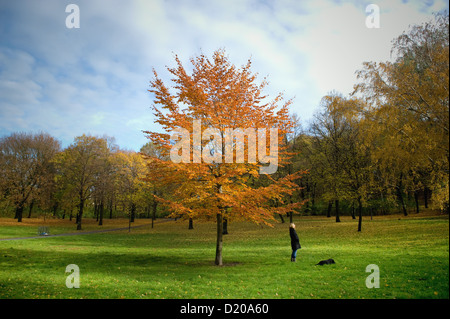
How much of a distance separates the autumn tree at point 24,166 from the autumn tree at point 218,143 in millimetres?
37406

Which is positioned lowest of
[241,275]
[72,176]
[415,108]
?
[241,275]

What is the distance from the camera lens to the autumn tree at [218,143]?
1073 cm

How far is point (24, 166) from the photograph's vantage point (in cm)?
3847

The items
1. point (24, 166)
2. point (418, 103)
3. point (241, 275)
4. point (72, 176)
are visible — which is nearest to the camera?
point (418, 103)

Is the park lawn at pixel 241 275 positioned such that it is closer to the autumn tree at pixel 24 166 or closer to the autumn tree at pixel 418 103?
the autumn tree at pixel 418 103

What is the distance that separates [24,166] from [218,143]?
39.8 meters

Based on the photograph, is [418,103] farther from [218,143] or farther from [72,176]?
[72,176]

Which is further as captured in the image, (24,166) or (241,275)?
(24,166)

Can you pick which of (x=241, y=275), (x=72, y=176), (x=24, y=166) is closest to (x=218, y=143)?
(x=241, y=275)

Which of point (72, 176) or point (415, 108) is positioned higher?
point (415, 108)

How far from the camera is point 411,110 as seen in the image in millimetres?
7582

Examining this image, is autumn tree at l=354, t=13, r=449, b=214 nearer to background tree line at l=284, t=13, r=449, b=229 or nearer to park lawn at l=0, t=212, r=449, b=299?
background tree line at l=284, t=13, r=449, b=229

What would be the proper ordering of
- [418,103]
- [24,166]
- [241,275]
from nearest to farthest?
→ [418,103] < [241,275] < [24,166]
